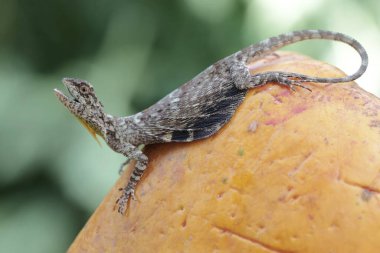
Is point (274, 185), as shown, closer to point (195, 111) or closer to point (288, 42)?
A: point (195, 111)

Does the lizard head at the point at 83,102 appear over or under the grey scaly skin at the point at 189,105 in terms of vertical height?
over

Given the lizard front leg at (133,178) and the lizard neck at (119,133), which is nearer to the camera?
the lizard front leg at (133,178)

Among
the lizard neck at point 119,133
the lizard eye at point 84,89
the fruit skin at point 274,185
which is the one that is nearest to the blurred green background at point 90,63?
the lizard neck at point 119,133

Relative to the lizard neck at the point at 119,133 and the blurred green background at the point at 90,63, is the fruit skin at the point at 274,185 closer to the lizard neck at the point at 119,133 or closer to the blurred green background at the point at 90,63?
the lizard neck at the point at 119,133

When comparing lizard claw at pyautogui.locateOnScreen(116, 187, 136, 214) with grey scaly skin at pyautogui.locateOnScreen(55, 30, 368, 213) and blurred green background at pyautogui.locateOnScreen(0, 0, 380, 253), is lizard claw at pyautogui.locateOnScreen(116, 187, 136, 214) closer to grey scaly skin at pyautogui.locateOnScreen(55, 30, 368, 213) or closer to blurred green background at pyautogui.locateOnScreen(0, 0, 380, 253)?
grey scaly skin at pyautogui.locateOnScreen(55, 30, 368, 213)

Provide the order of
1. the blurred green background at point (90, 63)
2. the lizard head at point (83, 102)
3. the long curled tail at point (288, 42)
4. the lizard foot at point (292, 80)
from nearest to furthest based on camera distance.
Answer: the lizard foot at point (292, 80)
the lizard head at point (83, 102)
the long curled tail at point (288, 42)
the blurred green background at point (90, 63)

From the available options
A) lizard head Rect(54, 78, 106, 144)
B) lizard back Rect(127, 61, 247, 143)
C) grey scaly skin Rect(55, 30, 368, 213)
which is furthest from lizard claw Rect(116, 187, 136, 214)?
lizard head Rect(54, 78, 106, 144)

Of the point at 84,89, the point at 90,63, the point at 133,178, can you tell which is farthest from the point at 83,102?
the point at 90,63
